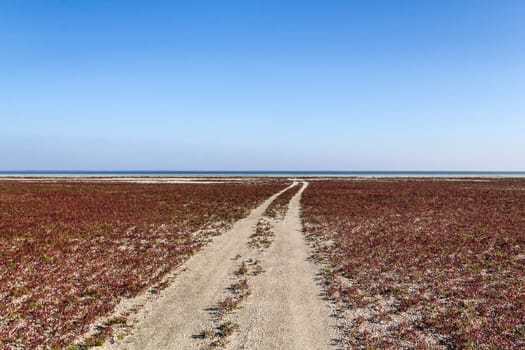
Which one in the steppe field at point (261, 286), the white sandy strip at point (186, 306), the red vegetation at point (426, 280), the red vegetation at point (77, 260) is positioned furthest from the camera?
the red vegetation at point (77, 260)

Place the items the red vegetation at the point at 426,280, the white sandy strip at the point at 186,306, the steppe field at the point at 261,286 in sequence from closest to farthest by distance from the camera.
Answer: the white sandy strip at the point at 186,306, the steppe field at the point at 261,286, the red vegetation at the point at 426,280

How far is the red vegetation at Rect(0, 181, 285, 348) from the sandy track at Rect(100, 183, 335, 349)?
141cm

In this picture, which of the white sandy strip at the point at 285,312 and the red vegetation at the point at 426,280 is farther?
the red vegetation at the point at 426,280

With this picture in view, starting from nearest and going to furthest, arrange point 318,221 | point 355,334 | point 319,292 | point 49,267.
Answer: point 355,334
point 319,292
point 49,267
point 318,221

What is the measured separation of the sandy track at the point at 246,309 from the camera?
846cm

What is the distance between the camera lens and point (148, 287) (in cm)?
1241

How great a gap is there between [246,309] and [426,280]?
24.3 ft

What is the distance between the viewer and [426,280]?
13.5 m

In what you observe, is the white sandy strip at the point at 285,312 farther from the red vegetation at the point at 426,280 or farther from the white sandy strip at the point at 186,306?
the white sandy strip at the point at 186,306

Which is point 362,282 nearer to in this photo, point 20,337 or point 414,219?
point 20,337

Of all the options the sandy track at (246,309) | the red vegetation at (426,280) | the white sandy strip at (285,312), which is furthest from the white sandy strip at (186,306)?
the red vegetation at (426,280)

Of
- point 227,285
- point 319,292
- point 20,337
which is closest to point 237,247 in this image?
point 227,285

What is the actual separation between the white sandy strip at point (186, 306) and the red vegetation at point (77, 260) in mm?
1134

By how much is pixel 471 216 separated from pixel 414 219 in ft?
19.1
